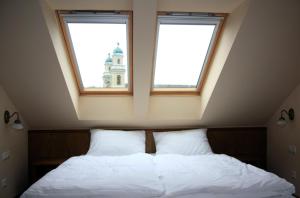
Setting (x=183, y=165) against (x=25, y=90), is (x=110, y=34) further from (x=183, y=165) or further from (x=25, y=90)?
(x=183, y=165)


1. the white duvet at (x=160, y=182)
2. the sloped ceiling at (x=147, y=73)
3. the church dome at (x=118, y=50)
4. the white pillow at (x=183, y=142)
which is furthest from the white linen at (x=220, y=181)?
the church dome at (x=118, y=50)

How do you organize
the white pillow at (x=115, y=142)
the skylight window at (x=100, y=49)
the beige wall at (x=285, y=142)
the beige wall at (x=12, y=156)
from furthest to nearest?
the white pillow at (x=115, y=142) < the beige wall at (x=285, y=142) < the beige wall at (x=12, y=156) < the skylight window at (x=100, y=49)

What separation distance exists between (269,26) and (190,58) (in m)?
1.02

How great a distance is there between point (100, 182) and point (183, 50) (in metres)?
1.80

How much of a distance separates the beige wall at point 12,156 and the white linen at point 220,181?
163cm

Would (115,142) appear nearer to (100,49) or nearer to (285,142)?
(100,49)

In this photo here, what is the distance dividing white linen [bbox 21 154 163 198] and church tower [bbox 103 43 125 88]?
1142 millimetres

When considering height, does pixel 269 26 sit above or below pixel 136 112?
above

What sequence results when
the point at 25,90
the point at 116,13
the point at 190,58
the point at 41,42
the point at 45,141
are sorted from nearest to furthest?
the point at 41,42 → the point at 116,13 → the point at 25,90 → the point at 190,58 → the point at 45,141

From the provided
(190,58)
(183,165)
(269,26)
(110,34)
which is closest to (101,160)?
(183,165)

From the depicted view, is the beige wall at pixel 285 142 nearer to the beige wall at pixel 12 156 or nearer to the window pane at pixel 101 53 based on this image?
the window pane at pixel 101 53

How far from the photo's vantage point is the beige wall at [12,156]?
2754 millimetres

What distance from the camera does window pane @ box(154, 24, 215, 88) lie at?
9.36 ft

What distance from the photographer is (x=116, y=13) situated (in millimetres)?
2520
